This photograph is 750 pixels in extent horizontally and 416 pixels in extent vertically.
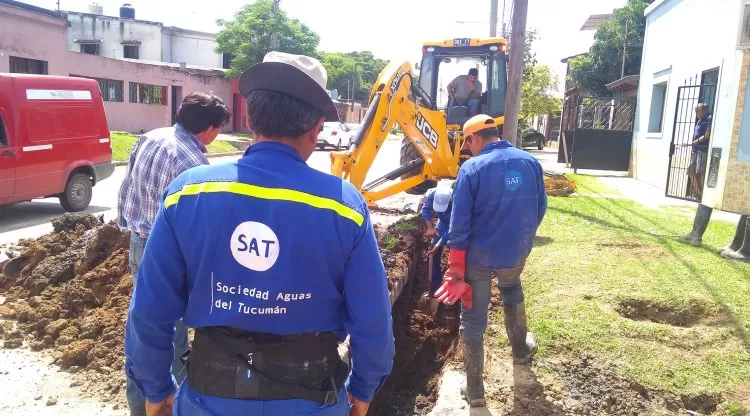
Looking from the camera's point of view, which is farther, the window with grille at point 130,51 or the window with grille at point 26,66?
the window with grille at point 130,51

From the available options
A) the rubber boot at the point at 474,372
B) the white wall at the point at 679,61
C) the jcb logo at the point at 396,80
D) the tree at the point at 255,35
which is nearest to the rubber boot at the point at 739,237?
the white wall at the point at 679,61

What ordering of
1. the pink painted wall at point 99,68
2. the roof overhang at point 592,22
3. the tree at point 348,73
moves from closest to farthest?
1. the pink painted wall at point 99,68
2. the roof overhang at point 592,22
3. the tree at point 348,73

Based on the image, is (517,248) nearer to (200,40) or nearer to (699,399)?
(699,399)

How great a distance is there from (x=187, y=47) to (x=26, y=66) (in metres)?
21.6

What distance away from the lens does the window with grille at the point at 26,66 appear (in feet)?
61.4

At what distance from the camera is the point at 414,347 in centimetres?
518

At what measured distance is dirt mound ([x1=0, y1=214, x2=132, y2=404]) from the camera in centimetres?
412

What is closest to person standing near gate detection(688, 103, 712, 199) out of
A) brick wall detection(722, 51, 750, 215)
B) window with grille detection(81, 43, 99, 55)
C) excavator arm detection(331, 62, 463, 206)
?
brick wall detection(722, 51, 750, 215)

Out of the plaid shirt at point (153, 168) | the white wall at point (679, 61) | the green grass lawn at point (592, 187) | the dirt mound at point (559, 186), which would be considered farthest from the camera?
the green grass lawn at point (592, 187)

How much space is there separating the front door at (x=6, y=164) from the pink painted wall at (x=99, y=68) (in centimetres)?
1170

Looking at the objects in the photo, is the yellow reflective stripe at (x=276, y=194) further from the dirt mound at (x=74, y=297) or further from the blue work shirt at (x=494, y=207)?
the dirt mound at (x=74, y=297)

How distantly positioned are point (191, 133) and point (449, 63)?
26.9 feet

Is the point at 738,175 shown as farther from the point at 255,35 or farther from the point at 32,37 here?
the point at 255,35

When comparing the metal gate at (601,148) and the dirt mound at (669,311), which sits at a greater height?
the metal gate at (601,148)
